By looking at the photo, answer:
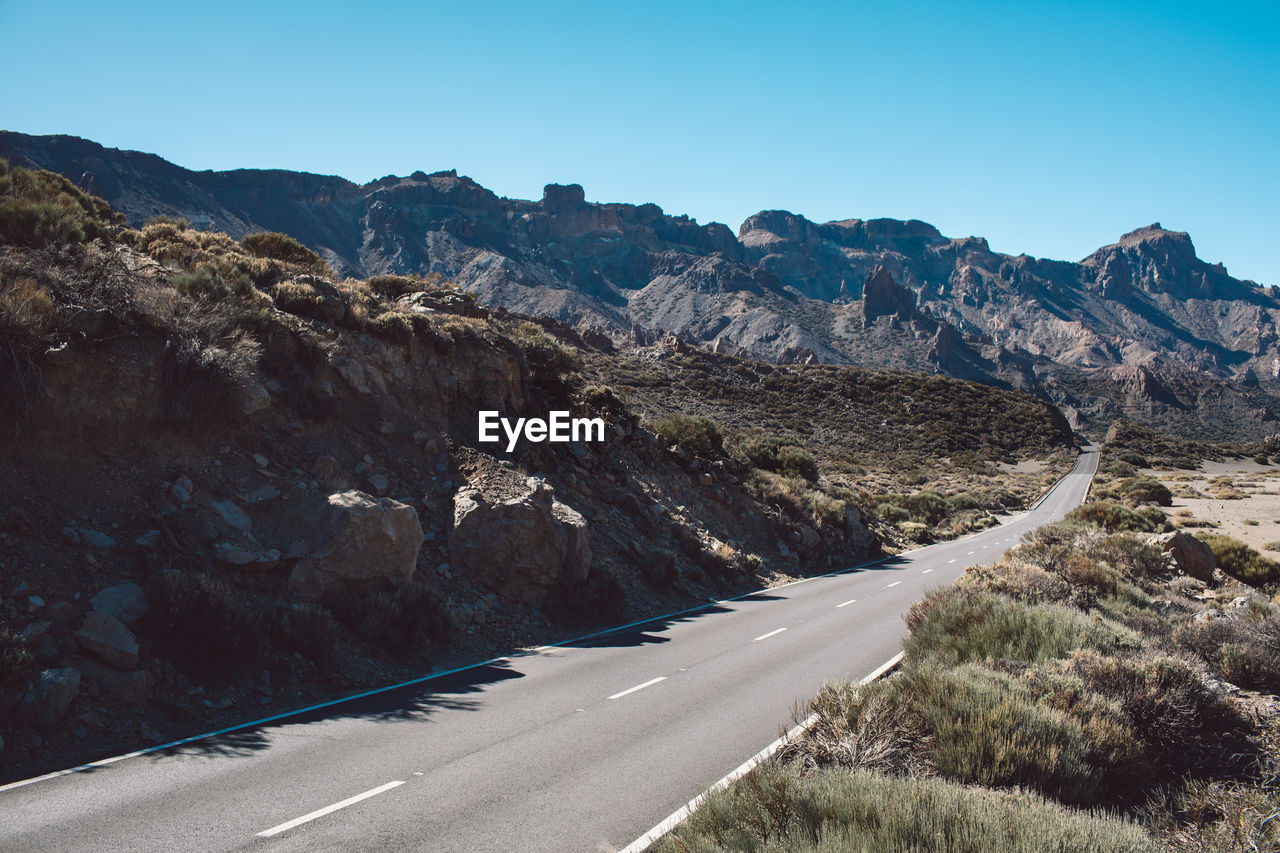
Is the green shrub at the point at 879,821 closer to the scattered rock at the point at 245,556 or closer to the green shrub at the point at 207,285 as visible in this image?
the scattered rock at the point at 245,556

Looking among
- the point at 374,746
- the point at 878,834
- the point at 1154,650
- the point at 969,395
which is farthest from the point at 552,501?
the point at 969,395

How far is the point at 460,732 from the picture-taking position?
7012 millimetres

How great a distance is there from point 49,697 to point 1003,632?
9680 mm

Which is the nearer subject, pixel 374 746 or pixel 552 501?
pixel 374 746

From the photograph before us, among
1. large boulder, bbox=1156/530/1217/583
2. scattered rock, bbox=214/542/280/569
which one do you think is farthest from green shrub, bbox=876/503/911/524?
scattered rock, bbox=214/542/280/569

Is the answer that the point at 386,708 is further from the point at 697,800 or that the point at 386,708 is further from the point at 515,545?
the point at 515,545

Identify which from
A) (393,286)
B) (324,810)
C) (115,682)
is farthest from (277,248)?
(324,810)

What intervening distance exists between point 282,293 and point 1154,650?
1476cm

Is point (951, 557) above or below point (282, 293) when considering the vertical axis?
below

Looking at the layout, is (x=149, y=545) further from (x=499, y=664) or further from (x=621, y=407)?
(x=621, y=407)

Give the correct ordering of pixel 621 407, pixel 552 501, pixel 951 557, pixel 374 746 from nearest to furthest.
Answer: pixel 374 746 < pixel 552 501 < pixel 621 407 < pixel 951 557

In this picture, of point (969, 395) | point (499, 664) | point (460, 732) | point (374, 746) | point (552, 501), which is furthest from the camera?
point (969, 395)

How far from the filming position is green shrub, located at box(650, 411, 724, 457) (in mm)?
22266

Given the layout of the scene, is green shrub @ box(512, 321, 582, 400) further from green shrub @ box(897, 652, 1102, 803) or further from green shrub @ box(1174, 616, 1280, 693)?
green shrub @ box(897, 652, 1102, 803)
